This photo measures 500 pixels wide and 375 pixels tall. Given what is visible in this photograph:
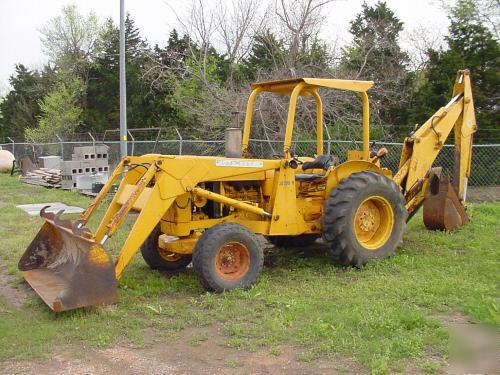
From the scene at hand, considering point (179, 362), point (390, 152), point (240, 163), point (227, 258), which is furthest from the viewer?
point (390, 152)

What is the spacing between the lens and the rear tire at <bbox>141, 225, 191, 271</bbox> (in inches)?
285

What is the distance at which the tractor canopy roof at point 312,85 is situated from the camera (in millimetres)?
6992

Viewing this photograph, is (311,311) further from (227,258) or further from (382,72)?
(382,72)

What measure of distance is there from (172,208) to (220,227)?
70 centimetres

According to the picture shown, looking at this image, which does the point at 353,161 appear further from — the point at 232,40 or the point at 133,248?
the point at 232,40

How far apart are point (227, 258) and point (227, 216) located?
0.71 metres

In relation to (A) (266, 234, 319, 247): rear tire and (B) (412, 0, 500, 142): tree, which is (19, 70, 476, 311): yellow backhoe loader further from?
(B) (412, 0, 500, 142): tree

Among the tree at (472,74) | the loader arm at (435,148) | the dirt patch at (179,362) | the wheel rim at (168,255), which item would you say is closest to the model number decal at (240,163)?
the wheel rim at (168,255)

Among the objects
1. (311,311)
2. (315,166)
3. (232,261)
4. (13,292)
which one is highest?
(315,166)

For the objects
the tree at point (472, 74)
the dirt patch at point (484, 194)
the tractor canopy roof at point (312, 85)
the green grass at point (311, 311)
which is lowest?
the green grass at point (311, 311)

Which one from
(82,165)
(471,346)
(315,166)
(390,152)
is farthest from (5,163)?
(471,346)

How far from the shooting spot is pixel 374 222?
24.8 feet

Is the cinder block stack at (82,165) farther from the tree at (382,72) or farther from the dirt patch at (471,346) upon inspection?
the dirt patch at (471,346)

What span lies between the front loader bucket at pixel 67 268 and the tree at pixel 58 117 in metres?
32.5
